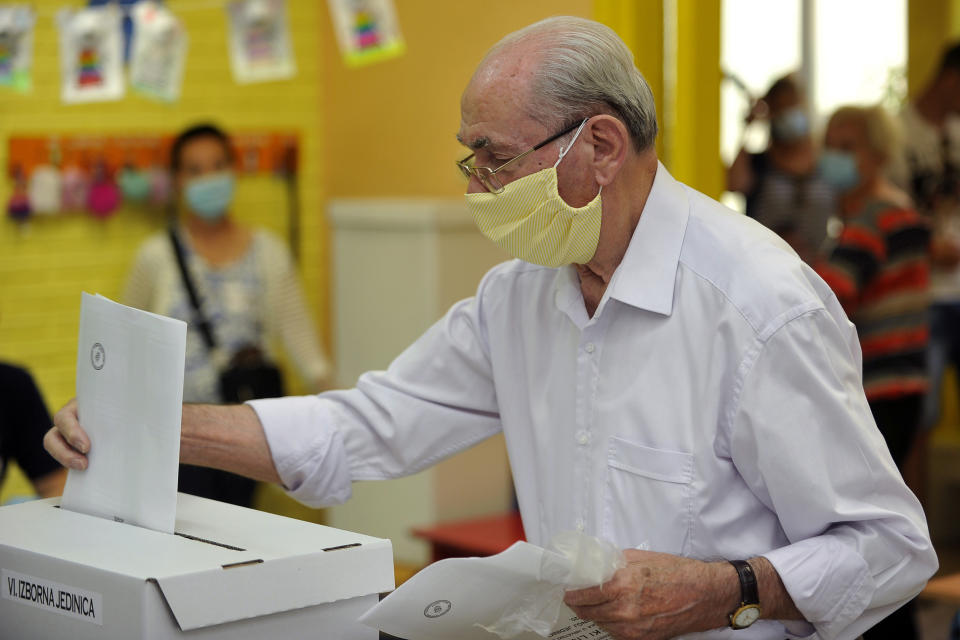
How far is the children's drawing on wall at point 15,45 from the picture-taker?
4.12 meters

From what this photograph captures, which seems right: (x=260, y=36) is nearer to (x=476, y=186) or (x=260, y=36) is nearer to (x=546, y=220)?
(x=476, y=186)

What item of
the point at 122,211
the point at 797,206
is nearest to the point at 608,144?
the point at 797,206

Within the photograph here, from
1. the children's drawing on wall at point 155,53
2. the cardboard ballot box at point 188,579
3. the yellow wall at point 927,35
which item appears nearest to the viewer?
the cardboard ballot box at point 188,579

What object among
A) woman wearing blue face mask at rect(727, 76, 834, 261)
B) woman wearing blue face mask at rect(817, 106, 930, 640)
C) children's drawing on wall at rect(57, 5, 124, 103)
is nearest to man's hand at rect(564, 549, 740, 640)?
woman wearing blue face mask at rect(817, 106, 930, 640)

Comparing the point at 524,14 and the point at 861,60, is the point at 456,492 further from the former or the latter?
the point at 861,60

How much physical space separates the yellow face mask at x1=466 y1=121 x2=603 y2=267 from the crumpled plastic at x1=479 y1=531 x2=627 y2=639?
0.44 metres

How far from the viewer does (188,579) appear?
4.33 feet

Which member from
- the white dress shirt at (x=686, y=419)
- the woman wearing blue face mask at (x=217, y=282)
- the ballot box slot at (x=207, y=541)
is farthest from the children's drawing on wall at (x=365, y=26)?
the ballot box slot at (x=207, y=541)

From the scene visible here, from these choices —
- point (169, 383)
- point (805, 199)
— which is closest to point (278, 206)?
point (805, 199)

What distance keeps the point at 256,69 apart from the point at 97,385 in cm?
289

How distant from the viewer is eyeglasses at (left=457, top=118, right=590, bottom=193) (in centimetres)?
166

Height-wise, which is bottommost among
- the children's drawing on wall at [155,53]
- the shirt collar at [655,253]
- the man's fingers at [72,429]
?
the man's fingers at [72,429]

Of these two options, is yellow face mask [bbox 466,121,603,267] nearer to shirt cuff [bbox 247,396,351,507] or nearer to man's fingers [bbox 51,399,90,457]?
shirt cuff [bbox 247,396,351,507]

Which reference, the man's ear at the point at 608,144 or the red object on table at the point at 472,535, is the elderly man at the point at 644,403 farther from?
the red object on table at the point at 472,535
